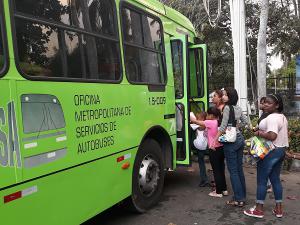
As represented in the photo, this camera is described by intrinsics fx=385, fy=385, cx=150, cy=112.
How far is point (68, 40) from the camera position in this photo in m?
3.56

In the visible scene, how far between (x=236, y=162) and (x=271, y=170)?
56cm

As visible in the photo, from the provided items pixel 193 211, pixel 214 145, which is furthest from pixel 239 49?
pixel 193 211

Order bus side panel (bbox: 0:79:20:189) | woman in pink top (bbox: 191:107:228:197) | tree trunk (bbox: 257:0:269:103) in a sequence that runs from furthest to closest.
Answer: tree trunk (bbox: 257:0:269:103), woman in pink top (bbox: 191:107:228:197), bus side panel (bbox: 0:79:20:189)

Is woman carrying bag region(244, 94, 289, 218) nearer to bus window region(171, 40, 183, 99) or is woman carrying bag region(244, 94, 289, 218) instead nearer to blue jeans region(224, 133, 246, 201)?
blue jeans region(224, 133, 246, 201)

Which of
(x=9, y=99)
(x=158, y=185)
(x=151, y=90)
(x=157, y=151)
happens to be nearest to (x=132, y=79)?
(x=151, y=90)

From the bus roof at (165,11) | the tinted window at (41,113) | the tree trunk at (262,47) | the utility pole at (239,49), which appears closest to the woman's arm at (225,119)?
the bus roof at (165,11)

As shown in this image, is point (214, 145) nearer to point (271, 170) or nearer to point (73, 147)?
point (271, 170)

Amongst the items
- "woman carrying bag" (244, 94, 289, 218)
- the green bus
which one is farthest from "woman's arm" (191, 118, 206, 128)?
"woman carrying bag" (244, 94, 289, 218)

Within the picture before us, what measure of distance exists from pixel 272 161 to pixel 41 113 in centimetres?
293

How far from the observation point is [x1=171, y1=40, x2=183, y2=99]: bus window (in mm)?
5891

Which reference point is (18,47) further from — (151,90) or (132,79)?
(151,90)

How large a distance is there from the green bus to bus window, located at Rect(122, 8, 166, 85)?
13 mm

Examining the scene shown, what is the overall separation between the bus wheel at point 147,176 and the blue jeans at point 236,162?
956 mm

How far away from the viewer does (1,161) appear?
2717 mm
